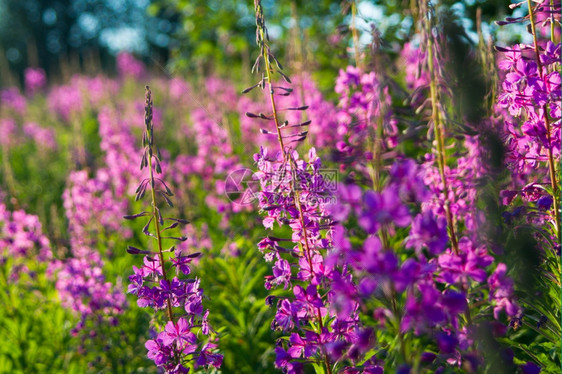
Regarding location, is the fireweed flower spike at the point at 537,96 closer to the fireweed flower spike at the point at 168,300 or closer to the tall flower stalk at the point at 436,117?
the tall flower stalk at the point at 436,117

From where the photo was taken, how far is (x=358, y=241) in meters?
3.62

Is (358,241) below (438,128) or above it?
below

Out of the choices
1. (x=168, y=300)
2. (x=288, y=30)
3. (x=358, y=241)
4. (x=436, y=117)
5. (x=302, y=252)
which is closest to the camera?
(x=436, y=117)

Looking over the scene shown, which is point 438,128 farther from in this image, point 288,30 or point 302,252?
point 288,30

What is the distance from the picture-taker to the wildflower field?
1.39 meters

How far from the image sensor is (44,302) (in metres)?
4.21

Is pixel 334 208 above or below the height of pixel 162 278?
above

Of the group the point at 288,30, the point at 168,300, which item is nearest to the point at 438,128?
the point at 168,300

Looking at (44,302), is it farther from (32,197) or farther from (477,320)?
(32,197)

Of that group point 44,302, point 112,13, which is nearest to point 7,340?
point 44,302

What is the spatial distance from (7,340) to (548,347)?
421cm

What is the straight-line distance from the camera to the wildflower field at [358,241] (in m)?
1.39

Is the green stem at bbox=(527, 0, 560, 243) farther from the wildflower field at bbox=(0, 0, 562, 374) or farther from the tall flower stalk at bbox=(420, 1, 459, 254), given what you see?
the tall flower stalk at bbox=(420, 1, 459, 254)

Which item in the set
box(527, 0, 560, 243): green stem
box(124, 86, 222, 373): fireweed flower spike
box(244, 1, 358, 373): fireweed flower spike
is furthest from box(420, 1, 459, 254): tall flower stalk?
box(124, 86, 222, 373): fireweed flower spike
